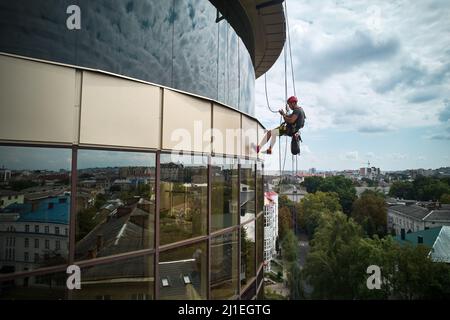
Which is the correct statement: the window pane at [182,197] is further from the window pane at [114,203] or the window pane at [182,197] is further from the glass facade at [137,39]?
the glass facade at [137,39]

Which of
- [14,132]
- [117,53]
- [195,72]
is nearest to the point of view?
[14,132]

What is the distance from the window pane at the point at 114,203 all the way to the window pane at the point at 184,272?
2.43 feet

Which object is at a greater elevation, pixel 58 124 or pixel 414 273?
pixel 58 124

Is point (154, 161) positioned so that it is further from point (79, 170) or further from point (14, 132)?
point (14, 132)

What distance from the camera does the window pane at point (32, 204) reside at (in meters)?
5.16

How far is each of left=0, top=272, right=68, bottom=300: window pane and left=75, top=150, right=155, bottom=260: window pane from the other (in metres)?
0.51

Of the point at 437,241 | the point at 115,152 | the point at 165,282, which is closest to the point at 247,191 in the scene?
the point at 165,282

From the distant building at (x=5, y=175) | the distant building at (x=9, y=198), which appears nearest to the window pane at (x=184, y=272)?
the distant building at (x=9, y=198)

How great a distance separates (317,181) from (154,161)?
136 metres

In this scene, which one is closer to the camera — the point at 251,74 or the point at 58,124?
the point at 58,124

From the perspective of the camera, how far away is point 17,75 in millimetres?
5273

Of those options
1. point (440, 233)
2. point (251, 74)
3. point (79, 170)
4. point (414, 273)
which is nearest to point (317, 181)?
point (440, 233)

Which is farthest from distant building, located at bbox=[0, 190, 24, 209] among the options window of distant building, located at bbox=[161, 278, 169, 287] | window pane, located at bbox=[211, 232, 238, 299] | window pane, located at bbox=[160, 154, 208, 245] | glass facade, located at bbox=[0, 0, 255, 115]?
window pane, located at bbox=[211, 232, 238, 299]

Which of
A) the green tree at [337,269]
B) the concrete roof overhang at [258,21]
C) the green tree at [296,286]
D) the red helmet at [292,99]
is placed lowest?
the green tree at [296,286]
